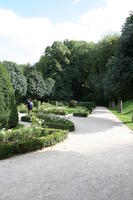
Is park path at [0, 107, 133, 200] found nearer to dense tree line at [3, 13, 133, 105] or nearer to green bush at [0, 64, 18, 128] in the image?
green bush at [0, 64, 18, 128]

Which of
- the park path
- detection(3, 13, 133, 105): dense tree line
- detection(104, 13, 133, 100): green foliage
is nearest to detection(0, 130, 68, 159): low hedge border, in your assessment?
the park path

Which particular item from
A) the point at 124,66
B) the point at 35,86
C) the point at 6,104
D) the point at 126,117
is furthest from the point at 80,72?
→ the point at 6,104

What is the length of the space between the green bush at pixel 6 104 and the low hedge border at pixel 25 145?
10.1 feet

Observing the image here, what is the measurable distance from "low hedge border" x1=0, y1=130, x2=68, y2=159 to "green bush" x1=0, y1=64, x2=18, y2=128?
3.09 metres

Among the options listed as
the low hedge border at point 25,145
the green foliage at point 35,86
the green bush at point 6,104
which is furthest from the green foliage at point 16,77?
the low hedge border at point 25,145

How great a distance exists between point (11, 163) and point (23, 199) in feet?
10.2

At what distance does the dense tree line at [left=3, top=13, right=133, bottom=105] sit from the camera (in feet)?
69.2

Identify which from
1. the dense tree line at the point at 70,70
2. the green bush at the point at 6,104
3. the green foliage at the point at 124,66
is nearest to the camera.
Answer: the green bush at the point at 6,104

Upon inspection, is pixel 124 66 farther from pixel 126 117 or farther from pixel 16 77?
pixel 16 77

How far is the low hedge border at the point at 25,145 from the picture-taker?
9.02 meters

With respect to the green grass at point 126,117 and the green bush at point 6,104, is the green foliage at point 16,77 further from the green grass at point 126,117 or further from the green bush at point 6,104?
the green bush at point 6,104

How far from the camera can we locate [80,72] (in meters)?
57.9

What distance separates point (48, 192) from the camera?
19.0ft

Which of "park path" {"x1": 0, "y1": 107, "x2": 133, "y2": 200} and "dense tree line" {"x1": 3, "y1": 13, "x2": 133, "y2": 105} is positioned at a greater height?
"dense tree line" {"x1": 3, "y1": 13, "x2": 133, "y2": 105}
